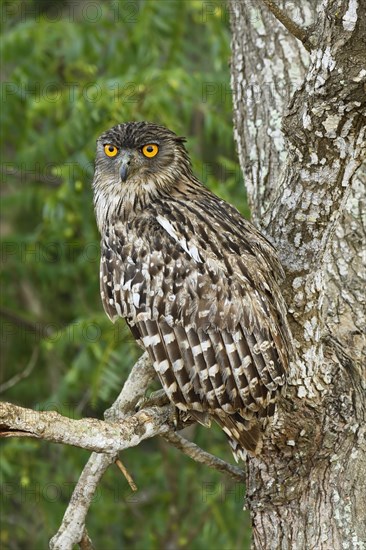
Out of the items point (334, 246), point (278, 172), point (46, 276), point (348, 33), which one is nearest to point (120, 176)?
point (278, 172)

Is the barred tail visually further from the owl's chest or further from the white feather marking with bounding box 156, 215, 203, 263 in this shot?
the white feather marking with bounding box 156, 215, 203, 263

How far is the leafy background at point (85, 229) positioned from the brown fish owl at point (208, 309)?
1.52 meters

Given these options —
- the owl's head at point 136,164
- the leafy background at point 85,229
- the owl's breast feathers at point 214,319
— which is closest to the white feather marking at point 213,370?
the owl's breast feathers at point 214,319

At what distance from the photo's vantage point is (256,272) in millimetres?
3170

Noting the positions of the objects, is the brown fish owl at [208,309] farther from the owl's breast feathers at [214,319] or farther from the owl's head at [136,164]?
the owl's head at [136,164]

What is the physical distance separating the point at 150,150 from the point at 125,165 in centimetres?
16

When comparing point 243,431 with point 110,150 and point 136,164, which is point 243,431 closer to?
point 136,164

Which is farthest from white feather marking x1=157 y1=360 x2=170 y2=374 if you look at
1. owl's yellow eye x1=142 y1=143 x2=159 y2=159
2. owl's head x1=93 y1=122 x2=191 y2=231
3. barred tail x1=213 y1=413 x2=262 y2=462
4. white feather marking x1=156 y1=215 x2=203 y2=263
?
owl's yellow eye x1=142 y1=143 x2=159 y2=159

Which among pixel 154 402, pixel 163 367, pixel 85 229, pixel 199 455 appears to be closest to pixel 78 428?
pixel 163 367

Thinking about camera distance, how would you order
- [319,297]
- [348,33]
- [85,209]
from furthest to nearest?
[85,209] → [319,297] → [348,33]

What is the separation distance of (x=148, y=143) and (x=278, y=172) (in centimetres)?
60

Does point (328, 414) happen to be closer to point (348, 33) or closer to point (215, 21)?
point (348, 33)

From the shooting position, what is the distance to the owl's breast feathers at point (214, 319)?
10.2ft

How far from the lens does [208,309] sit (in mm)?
3143
